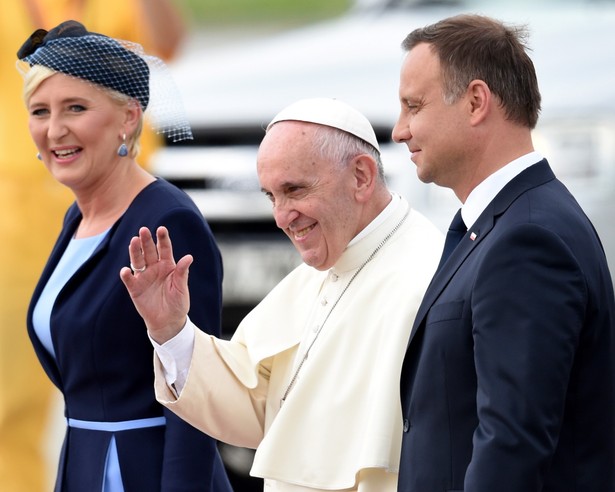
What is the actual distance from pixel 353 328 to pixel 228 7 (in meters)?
2.84

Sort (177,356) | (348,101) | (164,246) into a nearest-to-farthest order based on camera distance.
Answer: (164,246) < (177,356) < (348,101)

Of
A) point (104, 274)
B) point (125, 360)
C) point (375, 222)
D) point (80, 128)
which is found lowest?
point (125, 360)

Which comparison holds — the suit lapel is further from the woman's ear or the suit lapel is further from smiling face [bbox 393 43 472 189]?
the woman's ear

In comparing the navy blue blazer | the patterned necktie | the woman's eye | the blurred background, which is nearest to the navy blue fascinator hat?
the woman's eye

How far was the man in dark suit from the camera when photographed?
7.45 ft

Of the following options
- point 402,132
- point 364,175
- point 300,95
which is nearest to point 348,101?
point 300,95

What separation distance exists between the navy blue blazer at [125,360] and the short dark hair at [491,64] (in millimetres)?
991

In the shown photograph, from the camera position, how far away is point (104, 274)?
333 cm

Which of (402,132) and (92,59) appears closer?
(402,132)

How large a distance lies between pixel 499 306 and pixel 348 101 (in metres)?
2.86

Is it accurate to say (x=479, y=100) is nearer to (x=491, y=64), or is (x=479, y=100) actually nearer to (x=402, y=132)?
(x=491, y=64)

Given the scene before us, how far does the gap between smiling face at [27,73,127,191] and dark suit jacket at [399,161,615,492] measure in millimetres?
1253

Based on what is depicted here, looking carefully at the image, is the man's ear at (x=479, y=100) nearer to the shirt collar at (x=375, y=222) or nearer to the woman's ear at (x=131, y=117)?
the shirt collar at (x=375, y=222)

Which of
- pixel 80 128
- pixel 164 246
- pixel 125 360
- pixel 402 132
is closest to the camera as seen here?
pixel 402 132
